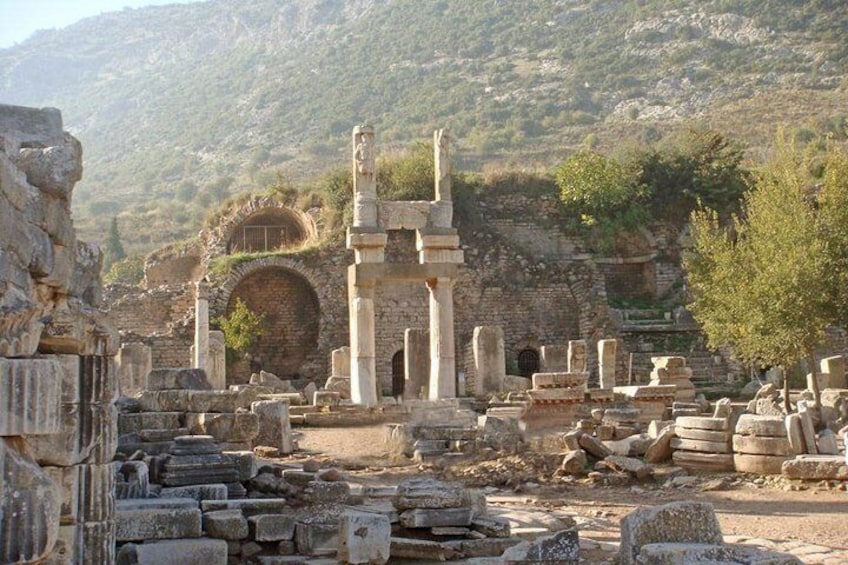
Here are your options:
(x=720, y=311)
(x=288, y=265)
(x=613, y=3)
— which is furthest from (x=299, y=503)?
(x=613, y=3)

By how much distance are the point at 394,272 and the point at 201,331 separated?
7586 mm

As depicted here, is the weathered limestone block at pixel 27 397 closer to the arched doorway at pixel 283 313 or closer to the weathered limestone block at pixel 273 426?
the weathered limestone block at pixel 273 426

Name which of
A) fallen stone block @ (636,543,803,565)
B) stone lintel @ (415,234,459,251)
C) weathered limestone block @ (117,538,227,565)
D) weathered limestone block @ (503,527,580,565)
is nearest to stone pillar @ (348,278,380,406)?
stone lintel @ (415,234,459,251)

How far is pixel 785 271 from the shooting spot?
18203 mm

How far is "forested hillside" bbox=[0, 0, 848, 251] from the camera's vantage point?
66625 millimetres

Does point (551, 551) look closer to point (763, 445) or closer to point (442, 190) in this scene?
point (763, 445)

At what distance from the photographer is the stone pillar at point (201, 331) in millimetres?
28234

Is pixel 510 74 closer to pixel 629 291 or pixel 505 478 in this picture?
pixel 629 291

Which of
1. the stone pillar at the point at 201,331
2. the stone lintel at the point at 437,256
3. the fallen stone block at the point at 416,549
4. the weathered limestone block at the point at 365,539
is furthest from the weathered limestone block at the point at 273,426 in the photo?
the stone pillar at the point at 201,331

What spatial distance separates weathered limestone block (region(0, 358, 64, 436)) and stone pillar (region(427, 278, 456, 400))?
1780cm

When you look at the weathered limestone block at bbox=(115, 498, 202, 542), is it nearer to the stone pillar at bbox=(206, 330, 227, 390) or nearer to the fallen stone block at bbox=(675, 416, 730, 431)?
the fallen stone block at bbox=(675, 416, 730, 431)

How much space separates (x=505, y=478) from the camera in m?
15.0

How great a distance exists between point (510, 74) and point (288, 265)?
47.1 meters

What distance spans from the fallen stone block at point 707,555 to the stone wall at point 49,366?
327 cm
